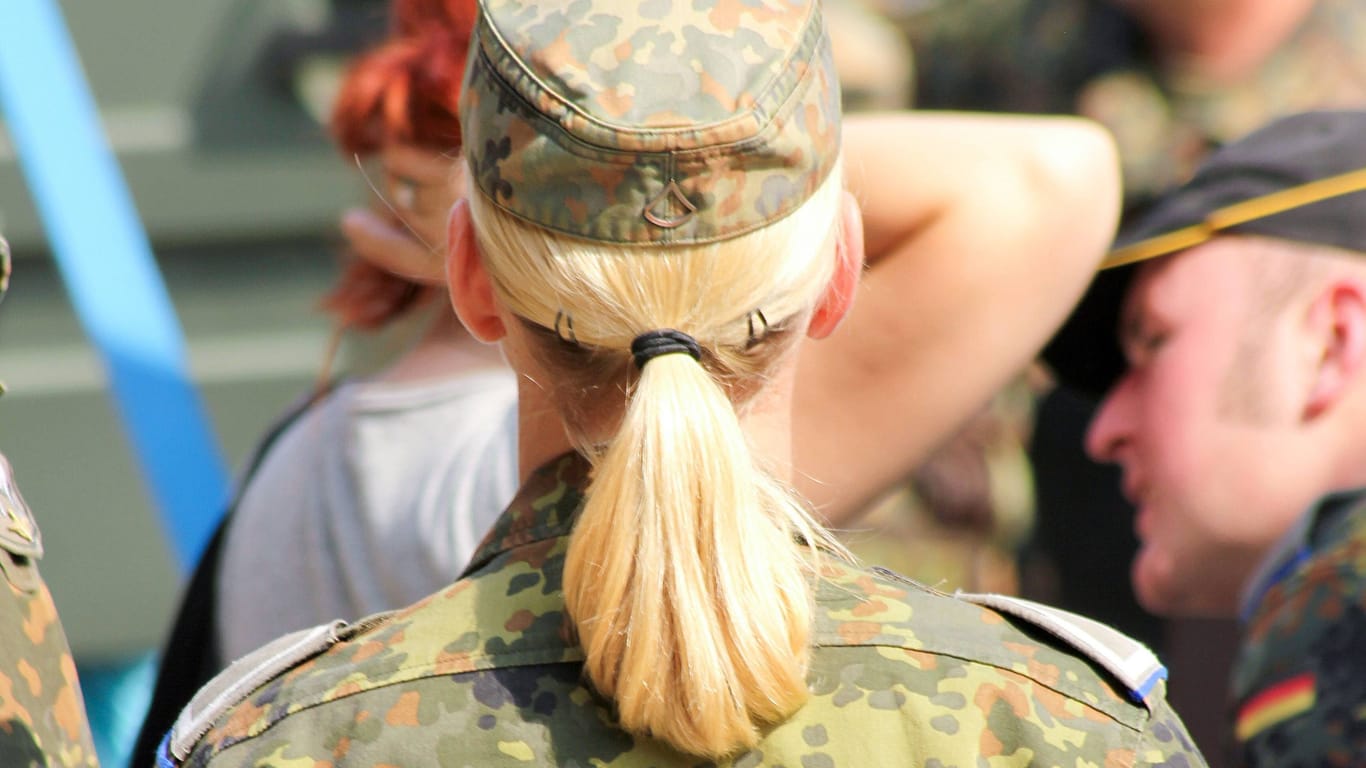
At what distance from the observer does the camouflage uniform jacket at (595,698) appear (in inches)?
42.3

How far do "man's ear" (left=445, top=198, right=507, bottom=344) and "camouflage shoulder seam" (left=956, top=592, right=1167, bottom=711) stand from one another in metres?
0.44

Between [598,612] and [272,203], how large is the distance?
4.24 metres

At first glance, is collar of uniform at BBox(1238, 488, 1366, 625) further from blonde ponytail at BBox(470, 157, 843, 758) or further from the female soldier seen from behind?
blonde ponytail at BBox(470, 157, 843, 758)

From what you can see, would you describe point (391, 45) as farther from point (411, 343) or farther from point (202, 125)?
point (202, 125)

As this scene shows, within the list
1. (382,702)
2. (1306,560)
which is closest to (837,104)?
(382,702)

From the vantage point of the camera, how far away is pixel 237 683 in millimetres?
1176

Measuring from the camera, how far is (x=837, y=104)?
1.20m

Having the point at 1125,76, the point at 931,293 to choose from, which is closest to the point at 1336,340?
the point at 931,293

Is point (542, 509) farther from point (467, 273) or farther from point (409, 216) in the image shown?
point (409, 216)

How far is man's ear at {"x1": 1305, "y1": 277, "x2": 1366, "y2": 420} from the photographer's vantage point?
1.98 meters

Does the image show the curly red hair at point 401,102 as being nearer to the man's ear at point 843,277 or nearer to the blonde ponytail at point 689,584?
the man's ear at point 843,277

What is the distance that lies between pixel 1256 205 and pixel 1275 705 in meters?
0.74

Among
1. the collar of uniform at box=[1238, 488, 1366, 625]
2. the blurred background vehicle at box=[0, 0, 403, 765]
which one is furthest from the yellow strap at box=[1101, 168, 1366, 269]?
the blurred background vehicle at box=[0, 0, 403, 765]

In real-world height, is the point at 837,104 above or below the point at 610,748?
above
